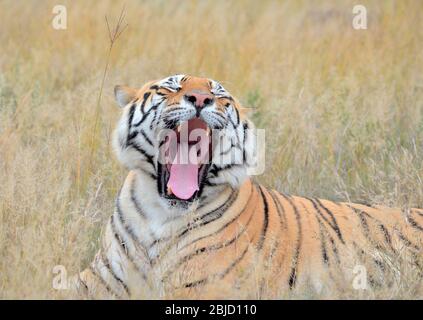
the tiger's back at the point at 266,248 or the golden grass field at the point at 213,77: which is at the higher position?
the golden grass field at the point at 213,77

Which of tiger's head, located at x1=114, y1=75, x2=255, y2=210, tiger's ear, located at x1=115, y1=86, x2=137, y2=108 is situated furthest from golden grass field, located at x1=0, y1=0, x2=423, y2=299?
tiger's ear, located at x1=115, y1=86, x2=137, y2=108

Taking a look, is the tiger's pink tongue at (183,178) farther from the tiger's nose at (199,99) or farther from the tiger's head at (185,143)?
the tiger's nose at (199,99)

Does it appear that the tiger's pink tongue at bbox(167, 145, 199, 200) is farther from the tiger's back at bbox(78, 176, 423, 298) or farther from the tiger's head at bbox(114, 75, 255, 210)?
the tiger's back at bbox(78, 176, 423, 298)

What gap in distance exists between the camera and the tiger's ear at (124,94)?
494 centimetres

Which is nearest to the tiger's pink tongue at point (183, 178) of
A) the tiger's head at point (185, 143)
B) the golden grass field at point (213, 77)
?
the tiger's head at point (185, 143)

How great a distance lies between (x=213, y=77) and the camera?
24.3 feet

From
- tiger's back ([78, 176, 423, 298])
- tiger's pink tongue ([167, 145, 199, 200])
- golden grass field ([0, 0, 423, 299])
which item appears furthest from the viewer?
golden grass field ([0, 0, 423, 299])

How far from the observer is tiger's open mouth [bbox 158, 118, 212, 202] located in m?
4.59

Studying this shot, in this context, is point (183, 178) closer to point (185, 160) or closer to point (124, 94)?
point (185, 160)

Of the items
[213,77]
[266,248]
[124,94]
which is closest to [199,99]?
[124,94]

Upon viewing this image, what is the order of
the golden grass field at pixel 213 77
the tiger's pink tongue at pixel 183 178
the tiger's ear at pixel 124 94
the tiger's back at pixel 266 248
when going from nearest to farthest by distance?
the tiger's back at pixel 266 248 → the tiger's pink tongue at pixel 183 178 → the golden grass field at pixel 213 77 → the tiger's ear at pixel 124 94

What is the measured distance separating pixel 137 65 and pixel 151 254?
320 cm

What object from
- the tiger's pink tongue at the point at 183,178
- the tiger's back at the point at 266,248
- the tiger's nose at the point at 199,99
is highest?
the tiger's nose at the point at 199,99
